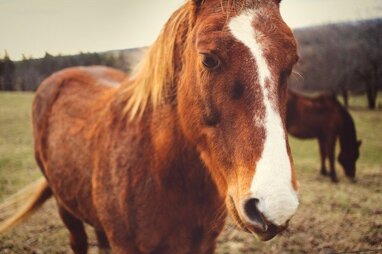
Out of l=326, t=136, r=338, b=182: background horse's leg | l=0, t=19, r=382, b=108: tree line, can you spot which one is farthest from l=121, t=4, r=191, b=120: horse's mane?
l=326, t=136, r=338, b=182: background horse's leg

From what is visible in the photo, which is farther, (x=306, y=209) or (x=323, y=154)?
(x=323, y=154)

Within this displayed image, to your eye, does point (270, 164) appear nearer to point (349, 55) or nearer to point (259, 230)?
point (259, 230)

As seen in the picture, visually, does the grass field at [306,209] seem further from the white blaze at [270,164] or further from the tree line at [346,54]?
the white blaze at [270,164]

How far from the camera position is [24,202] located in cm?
213

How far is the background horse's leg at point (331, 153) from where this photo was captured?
134 inches

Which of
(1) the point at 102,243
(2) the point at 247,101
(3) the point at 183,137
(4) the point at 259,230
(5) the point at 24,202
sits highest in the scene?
(2) the point at 247,101

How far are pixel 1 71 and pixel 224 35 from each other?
59.8 inches

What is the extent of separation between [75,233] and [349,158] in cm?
245

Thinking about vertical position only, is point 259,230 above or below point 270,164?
below

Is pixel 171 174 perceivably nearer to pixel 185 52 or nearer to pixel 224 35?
pixel 185 52

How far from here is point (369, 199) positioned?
2764 mm

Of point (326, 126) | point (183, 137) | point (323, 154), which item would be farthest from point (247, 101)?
point (326, 126)

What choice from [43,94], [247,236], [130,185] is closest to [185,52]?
[130,185]

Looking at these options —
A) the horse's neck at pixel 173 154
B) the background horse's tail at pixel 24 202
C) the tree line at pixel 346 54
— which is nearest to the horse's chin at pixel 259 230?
the horse's neck at pixel 173 154
